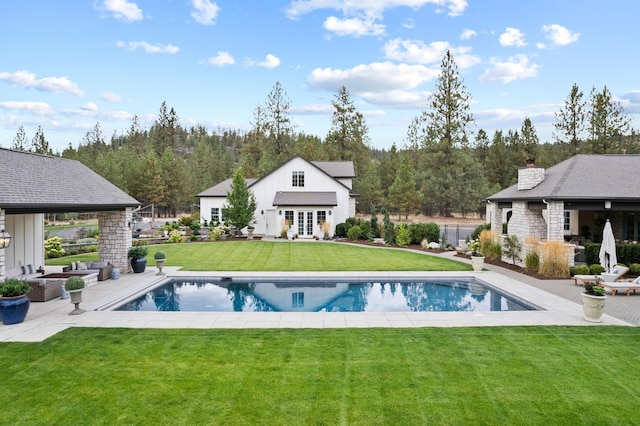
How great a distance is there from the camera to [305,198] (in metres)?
30.8

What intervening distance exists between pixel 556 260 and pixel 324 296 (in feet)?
31.1

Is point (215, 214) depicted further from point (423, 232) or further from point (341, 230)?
point (423, 232)

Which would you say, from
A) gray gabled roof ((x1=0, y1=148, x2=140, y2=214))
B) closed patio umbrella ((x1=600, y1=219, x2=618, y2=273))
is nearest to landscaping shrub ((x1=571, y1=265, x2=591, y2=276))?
closed patio umbrella ((x1=600, y1=219, x2=618, y2=273))

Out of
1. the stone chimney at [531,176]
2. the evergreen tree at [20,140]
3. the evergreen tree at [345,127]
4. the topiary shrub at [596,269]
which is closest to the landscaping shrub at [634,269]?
the topiary shrub at [596,269]

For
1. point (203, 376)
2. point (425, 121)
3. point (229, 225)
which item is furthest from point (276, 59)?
point (203, 376)

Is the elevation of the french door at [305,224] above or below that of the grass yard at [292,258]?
above

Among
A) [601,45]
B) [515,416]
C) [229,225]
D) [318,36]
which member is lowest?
[515,416]

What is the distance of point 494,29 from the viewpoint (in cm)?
2308

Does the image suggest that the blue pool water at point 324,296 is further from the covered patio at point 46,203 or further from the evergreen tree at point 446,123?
the evergreen tree at point 446,123

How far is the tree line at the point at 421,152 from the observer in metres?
43.6

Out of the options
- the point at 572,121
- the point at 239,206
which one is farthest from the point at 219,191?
the point at 572,121

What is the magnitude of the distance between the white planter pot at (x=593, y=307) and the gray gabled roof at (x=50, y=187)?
48.0 feet

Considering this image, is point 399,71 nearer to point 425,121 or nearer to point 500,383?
point 425,121

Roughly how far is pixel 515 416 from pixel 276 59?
31074 mm
